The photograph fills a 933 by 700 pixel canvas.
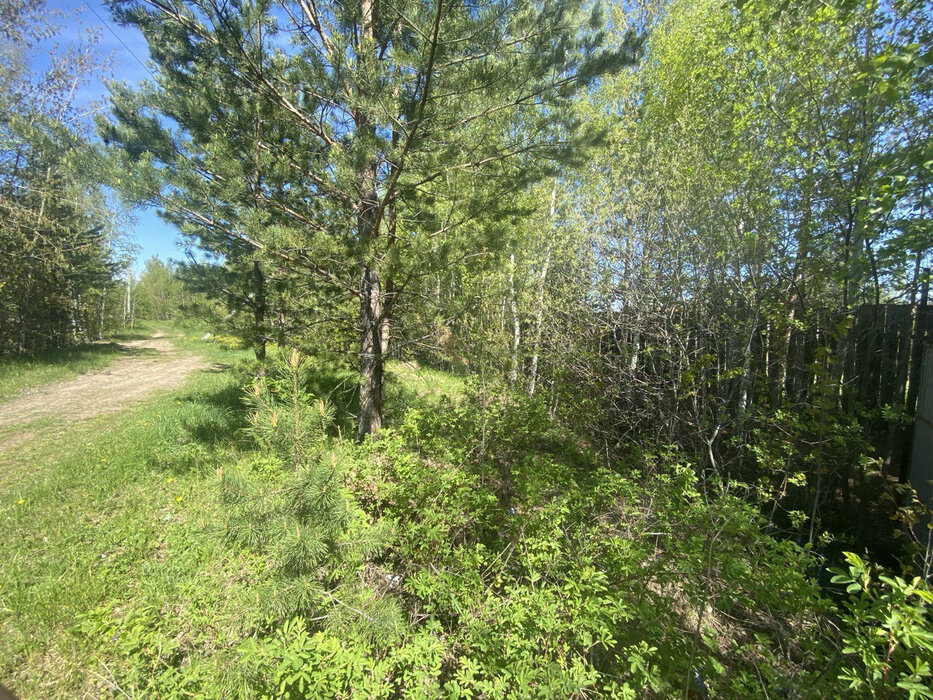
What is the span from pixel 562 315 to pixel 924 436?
4265 mm

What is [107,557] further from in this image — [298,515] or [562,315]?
[562,315]

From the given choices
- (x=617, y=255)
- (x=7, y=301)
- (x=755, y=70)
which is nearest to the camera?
(x=755, y=70)

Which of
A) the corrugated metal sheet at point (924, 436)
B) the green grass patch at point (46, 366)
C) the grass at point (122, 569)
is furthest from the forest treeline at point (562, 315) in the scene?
the green grass patch at point (46, 366)

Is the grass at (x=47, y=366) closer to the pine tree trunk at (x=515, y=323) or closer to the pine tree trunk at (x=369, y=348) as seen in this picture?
the pine tree trunk at (x=369, y=348)

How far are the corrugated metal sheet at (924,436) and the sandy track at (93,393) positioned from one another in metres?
11.2

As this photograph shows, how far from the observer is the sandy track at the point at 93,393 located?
6.51 metres

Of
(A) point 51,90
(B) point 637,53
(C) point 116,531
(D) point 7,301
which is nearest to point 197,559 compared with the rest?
(C) point 116,531

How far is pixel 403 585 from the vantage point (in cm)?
278

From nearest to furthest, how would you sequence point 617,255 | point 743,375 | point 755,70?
1. point 743,375
2. point 755,70
3. point 617,255

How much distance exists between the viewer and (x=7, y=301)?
1141 cm

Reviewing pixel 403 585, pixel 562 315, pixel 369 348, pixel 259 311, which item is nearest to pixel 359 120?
pixel 369 348

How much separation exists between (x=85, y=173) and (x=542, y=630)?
5179 millimetres

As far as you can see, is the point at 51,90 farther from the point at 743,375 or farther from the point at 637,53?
the point at 743,375

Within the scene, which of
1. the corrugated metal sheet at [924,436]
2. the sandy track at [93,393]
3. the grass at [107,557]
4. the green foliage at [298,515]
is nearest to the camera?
the green foliage at [298,515]
